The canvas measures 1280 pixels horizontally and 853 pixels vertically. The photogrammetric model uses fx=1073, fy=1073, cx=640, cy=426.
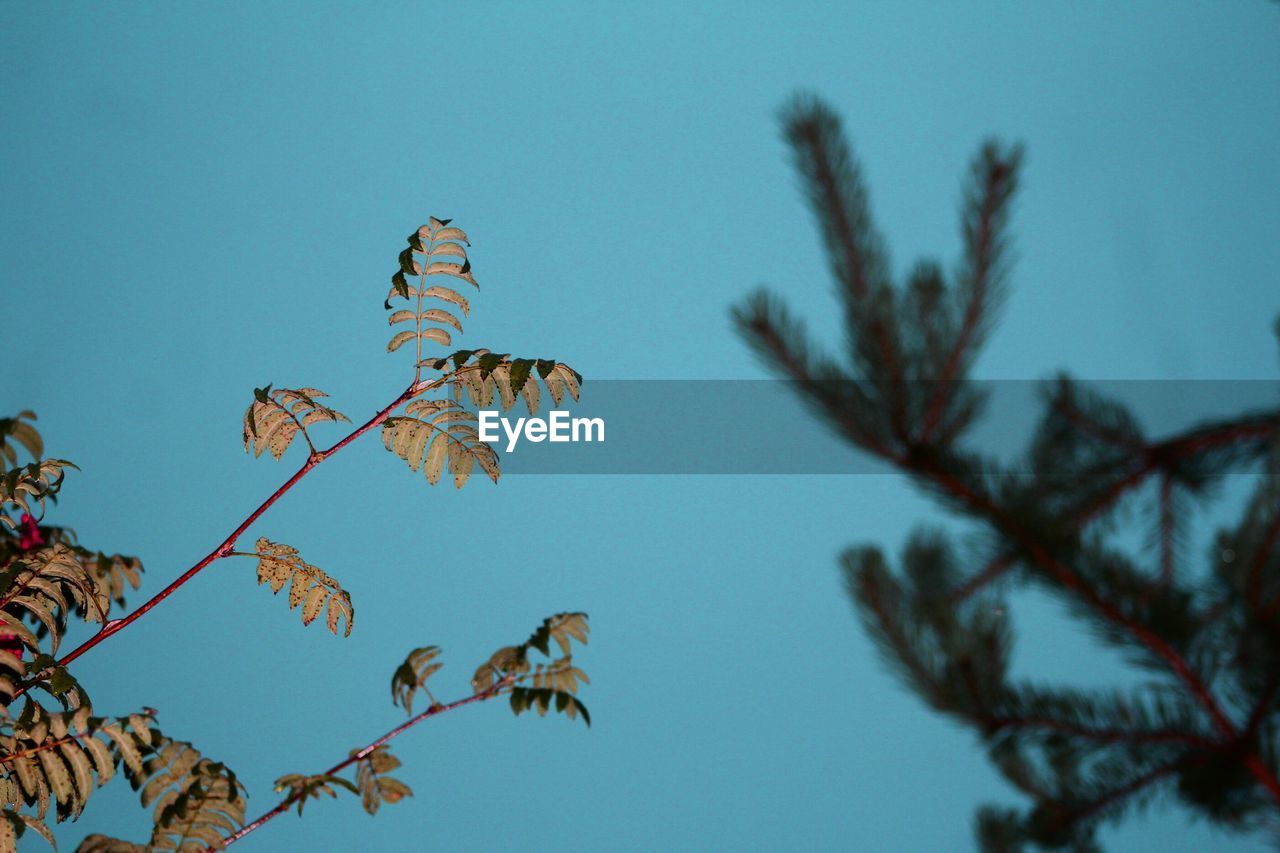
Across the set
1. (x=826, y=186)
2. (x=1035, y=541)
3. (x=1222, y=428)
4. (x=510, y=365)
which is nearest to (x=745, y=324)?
(x=826, y=186)

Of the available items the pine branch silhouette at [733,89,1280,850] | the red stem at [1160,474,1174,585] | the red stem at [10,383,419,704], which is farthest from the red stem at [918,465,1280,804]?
→ the red stem at [10,383,419,704]

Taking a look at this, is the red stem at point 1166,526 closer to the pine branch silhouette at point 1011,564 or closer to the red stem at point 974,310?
the pine branch silhouette at point 1011,564

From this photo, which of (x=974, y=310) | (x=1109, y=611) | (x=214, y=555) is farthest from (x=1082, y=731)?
(x=214, y=555)

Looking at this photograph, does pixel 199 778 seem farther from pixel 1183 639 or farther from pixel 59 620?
pixel 1183 639

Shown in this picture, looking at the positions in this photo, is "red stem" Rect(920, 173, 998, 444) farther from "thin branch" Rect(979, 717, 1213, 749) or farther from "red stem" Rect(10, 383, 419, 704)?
"red stem" Rect(10, 383, 419, 704)

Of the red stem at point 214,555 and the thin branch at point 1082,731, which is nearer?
the thin branch at point 1082,731

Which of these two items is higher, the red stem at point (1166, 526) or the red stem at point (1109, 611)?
the red stem at point (1166, 526)

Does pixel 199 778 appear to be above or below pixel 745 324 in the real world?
below

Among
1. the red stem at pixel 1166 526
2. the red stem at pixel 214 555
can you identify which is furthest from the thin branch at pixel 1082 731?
the red stem at pixel 214 555
